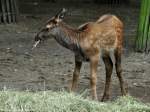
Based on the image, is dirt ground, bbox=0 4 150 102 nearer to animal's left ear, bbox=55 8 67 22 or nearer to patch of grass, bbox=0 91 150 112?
animal's left ear, bbox=55 8 67 22

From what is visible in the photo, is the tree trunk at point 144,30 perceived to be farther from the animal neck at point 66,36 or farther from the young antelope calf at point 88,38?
the animal neck at point 66,36

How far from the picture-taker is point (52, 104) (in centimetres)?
662

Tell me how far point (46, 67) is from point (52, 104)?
434cm

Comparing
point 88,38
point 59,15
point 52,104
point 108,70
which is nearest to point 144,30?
point 108,70

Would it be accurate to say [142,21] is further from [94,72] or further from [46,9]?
[46,9]

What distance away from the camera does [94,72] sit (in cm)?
844

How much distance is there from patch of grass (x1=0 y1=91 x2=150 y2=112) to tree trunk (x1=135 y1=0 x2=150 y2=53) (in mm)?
4890

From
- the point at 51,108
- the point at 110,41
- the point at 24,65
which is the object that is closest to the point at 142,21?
the point at 24,65

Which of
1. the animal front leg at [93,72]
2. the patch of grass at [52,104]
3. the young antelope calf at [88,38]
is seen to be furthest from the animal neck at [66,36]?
the patch of grass at [52,104]

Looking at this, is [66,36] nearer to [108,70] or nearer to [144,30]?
[108,70]

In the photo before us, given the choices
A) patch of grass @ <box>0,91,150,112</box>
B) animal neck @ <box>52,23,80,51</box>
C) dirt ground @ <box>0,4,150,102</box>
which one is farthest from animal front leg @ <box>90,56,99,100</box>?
patch of grass @ <box>0,91,150,112</box>

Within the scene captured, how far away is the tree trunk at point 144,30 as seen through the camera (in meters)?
12.1

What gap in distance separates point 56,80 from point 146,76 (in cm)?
173

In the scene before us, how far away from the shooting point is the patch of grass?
6491 mm
